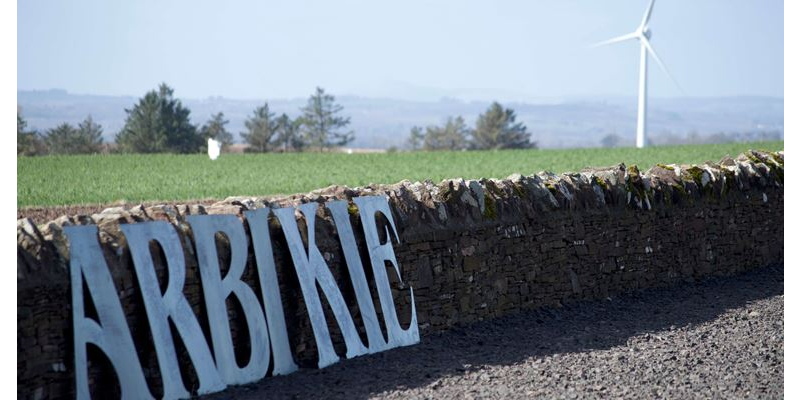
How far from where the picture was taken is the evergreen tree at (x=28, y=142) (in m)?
30.9

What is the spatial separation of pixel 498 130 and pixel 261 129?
78.1ft

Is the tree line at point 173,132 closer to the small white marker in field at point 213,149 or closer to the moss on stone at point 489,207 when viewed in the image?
the small white marker in field at point 213,149

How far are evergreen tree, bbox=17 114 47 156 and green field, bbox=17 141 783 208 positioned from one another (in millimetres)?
2534

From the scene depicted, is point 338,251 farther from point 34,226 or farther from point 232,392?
point 34,226

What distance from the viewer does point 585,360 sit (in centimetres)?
865

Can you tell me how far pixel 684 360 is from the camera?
866cm

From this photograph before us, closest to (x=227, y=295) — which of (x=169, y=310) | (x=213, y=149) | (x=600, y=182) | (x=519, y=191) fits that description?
(x=169, y=310)

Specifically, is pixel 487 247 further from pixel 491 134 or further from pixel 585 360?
pixel 491 134

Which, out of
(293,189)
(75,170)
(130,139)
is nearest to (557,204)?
(293,189)

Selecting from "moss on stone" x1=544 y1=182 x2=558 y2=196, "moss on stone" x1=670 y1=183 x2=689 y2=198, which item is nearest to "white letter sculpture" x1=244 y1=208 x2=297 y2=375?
"moss on stone" x1=544 y1=182 x2=558 y2=196

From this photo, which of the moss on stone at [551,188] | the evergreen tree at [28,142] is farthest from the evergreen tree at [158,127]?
the moss on stone at [551,188]

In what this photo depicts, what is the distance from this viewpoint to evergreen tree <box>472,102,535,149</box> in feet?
282

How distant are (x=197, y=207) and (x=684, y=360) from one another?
4.53 metres
